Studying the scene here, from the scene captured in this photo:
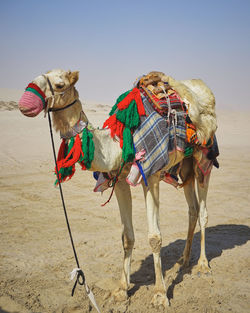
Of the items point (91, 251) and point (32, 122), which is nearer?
point (91, 251)

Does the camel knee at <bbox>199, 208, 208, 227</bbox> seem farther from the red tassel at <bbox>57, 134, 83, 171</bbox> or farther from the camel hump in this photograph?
the red tassel at <bbox>57, 134, 83, 171</bbox>

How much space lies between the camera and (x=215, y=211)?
6766 millimetres

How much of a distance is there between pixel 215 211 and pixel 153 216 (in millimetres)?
3765

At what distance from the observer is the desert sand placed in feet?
11.5

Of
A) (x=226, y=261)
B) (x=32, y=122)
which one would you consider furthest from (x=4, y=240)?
(x=32, y=122)

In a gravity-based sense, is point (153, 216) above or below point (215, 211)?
above

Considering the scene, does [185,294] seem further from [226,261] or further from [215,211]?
[215,211]

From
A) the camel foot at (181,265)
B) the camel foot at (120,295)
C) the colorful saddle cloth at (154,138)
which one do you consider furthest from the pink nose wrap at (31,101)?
the camel foot at (181,265)

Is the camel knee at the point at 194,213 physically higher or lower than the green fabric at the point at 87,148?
lower

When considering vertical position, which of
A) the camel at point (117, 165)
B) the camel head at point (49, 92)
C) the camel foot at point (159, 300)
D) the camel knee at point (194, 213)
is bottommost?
the camel foot at point (159, 300)

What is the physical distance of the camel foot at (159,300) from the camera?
3.40m

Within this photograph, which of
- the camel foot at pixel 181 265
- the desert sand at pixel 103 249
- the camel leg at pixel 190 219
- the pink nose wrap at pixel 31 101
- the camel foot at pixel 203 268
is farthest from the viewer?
the camel leg at pixel 190 219

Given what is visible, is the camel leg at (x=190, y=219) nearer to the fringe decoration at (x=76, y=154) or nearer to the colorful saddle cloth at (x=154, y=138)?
the colorful saddle cloth at (x=154, y=138)

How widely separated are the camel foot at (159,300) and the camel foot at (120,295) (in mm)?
333
